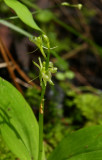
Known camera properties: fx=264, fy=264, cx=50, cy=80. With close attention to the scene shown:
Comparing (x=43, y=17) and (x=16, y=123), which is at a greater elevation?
(x=16, y=123)

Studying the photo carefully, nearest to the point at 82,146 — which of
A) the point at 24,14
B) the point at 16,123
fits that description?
the point at 16,123

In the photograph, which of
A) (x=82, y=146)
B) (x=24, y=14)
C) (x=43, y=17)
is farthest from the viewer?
(x=43, y=17)

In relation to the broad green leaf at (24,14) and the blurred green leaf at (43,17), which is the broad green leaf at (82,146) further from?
the blurred green leaf at (43,17)

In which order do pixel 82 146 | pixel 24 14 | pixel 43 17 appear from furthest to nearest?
pixel 43 17 < pixel 82 146 < pixel 24 14

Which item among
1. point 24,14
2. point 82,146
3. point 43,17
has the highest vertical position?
point 24,14

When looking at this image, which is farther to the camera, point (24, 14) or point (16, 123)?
point (16, 123)

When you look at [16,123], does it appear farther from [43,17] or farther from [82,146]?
[43,17]

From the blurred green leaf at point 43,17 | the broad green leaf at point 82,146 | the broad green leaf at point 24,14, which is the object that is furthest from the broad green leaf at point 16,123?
the blurred green leaf at point 43,17
